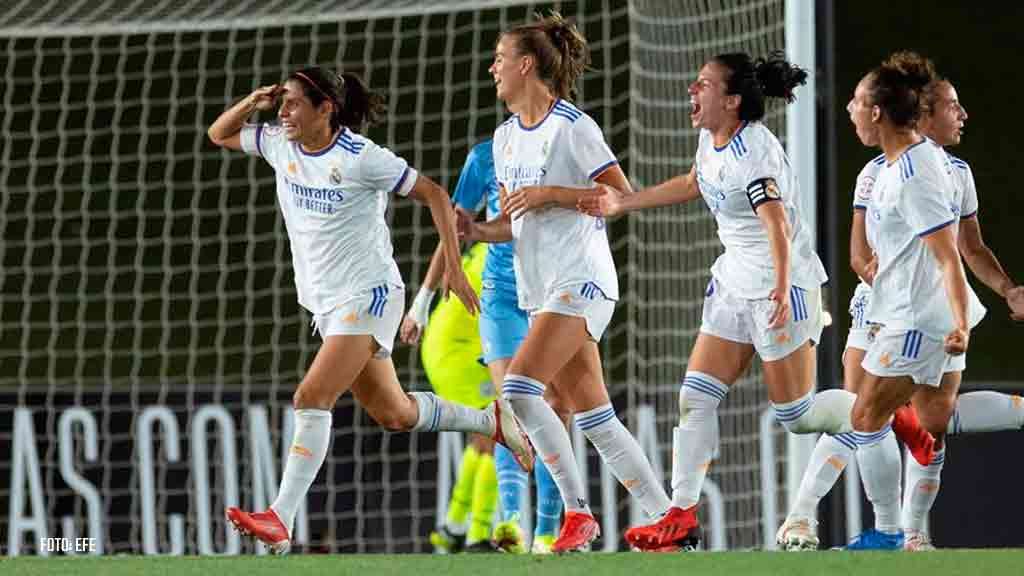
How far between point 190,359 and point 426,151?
89.7 inches

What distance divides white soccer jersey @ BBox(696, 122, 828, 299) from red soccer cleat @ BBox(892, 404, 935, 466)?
1.80 feet

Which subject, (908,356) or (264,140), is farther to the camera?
(264,140)

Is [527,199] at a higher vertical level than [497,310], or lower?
higher

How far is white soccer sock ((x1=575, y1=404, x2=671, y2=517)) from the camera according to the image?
5.54 m

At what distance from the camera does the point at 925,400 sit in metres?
5.52

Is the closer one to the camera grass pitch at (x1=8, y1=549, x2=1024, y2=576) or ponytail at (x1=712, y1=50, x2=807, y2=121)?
grass pitch at (x1=8, y1=549, x2=1024, y2=576)

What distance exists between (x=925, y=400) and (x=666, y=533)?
0.85m

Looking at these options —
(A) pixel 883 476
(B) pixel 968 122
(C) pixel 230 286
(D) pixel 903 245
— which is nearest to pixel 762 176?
(D) pixel 903 245


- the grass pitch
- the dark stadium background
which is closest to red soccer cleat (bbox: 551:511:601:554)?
the grass pitch

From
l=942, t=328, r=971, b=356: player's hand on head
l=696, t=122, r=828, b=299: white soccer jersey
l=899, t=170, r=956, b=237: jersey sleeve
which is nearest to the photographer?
l=942, t=328, r=971, b=356: player's hand on head

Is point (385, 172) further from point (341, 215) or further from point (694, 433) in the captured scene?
point (694, 433)

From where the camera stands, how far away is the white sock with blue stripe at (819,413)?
5508mm

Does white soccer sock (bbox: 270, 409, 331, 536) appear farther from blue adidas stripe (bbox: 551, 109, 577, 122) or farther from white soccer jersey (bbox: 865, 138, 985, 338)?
white soccer jersey (bbox: 865, 138, 985, 338)

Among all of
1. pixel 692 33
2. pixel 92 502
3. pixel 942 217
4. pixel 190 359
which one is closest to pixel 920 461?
pixel 942 217
